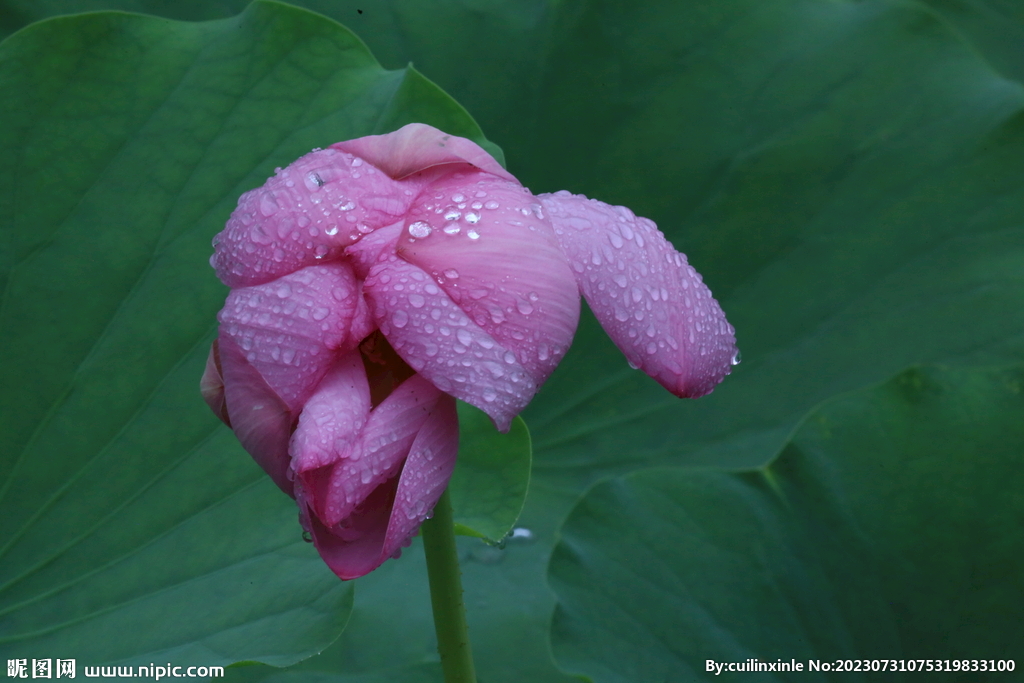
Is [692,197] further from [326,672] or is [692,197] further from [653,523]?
[326,672]

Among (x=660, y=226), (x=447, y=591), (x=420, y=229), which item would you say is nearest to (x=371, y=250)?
(x=420, y=229)

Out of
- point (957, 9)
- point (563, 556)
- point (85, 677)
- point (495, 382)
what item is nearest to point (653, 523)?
point (563, 556)

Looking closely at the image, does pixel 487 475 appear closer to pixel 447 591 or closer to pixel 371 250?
pixel 447 591

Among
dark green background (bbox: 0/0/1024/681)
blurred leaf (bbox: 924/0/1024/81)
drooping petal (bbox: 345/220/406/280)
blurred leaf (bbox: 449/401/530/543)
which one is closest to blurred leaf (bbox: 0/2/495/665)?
dark green background (bbox: 0/0/1024/681)

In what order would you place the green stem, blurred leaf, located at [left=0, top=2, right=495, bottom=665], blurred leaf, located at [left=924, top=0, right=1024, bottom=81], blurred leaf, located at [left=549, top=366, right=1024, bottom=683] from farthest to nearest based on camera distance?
1. blurred leaf, located at [left=924, top=0, right=1024, bottom=81]
2. blurred leaf, located at [left=0, top=2, right=495, bottom=665]
3. blurred leaf, located at [left=549, top=366, right=1024, bottom=683]
4. the green stem

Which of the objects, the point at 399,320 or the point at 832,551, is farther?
the point at 832,551

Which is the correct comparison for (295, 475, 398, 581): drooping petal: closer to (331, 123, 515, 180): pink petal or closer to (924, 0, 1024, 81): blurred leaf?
(331, 123, 515, 180): pink petal

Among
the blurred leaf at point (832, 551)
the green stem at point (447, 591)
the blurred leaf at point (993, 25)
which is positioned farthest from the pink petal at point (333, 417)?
the blurred leaf at point (993, 25)
